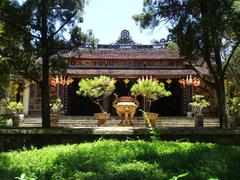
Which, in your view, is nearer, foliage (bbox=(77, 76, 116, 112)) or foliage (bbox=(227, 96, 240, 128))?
foliage (bbox=(227, 96, 240, 128))

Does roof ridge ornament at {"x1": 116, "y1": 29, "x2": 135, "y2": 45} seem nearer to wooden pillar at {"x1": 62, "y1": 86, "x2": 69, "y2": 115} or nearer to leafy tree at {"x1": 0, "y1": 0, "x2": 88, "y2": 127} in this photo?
wooden pillar at {"x1": 62, "y1": 86, "x2": 69, "y2": 115}

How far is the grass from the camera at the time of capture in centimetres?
619

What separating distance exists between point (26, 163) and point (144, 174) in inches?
78.1

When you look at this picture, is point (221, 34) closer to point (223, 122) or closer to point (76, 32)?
point (223, 122)

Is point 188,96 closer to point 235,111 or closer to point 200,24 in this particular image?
point 235,111

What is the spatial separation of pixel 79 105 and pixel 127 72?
5.00 metres

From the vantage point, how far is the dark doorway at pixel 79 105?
2870cm

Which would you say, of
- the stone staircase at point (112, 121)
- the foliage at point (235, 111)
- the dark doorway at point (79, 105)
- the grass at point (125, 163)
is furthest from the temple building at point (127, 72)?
the grass at point (125, 163)

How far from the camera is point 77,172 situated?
627cm

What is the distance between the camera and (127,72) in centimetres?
2644

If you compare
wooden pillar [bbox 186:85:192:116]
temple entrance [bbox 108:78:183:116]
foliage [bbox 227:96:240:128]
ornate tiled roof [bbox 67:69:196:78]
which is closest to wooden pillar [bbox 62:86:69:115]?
ornate tiled roof [bbox 67:69:196:78]

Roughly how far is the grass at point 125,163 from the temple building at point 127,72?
1779cm

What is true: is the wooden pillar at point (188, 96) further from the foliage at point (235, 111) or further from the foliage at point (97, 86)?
the foliage at point (235, 111)

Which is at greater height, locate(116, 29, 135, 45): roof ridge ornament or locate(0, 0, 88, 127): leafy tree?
locate(116, 29, 135, 45): roof ridge ornament
